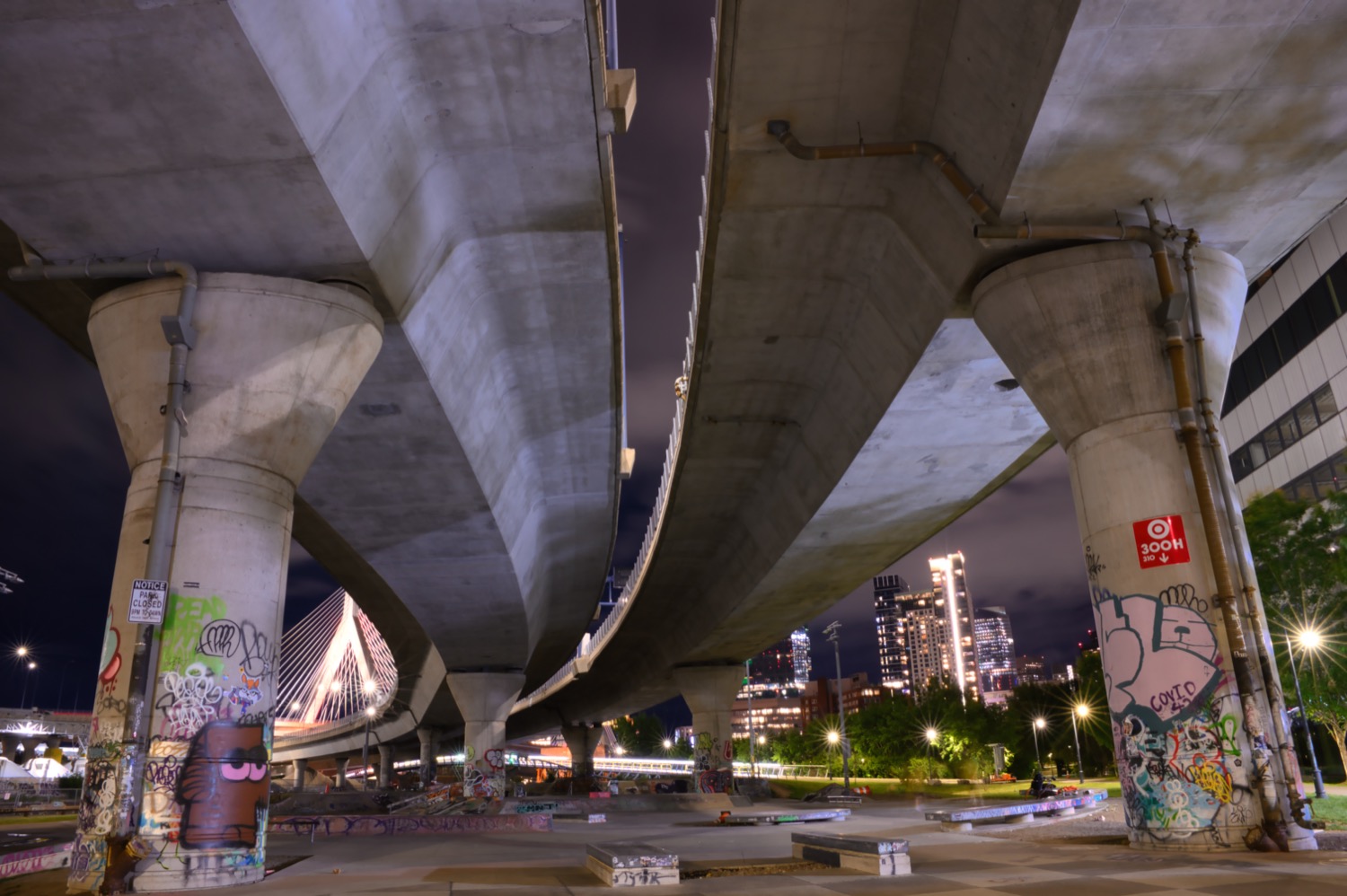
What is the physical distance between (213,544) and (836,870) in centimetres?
1041

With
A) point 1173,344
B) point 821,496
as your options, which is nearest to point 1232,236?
point 1173,344

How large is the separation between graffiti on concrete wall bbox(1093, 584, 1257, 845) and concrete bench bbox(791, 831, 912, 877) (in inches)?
134

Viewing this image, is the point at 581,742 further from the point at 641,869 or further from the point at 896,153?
the point at 896,153

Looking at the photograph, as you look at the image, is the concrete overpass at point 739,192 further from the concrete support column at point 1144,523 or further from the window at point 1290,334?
the window at point 1290,334

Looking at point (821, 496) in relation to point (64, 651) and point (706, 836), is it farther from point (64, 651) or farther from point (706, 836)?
point (64, 651)

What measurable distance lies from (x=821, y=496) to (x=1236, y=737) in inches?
511

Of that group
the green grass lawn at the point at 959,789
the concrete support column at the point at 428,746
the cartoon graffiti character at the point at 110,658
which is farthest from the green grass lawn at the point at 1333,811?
the concrete support column at the point at 428,746

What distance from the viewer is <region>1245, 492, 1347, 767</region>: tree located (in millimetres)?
24797

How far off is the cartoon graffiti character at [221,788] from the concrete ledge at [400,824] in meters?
15.9

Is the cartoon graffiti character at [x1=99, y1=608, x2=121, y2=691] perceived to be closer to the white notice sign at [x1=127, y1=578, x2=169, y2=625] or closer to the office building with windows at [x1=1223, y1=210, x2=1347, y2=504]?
the white notice sign at [x1=127, y1=578, x2=169, y2=625]

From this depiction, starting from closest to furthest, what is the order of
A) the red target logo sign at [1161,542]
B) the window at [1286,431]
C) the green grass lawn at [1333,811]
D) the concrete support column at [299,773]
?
the red target logo sign at [1161,542] → the green grass lawn at [1333,811] → the window at [1286,431] → the concrete support column at [299,773]

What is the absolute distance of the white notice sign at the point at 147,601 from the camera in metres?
12.7

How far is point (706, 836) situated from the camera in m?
23.8

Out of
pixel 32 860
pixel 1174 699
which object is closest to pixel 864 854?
pixel 1174 699
